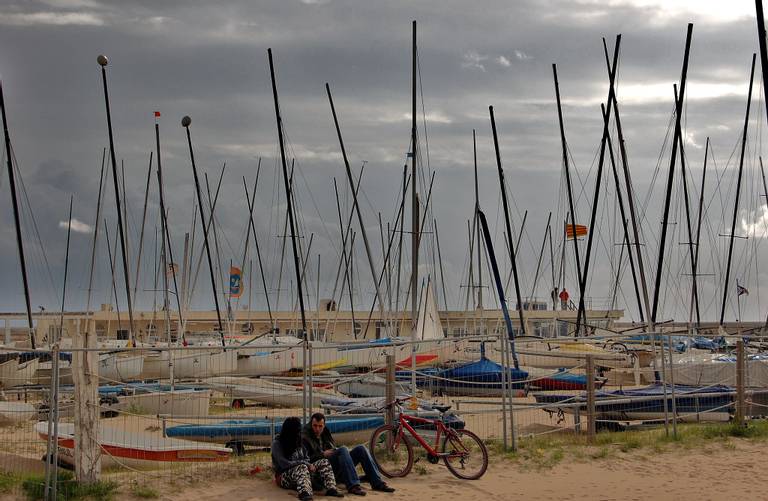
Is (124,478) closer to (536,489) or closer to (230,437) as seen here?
(230,437)

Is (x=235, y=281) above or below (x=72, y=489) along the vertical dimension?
above

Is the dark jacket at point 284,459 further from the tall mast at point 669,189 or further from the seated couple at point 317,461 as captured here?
the tall mast at point 669,189

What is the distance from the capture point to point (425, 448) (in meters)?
14.2

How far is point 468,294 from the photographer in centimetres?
6016

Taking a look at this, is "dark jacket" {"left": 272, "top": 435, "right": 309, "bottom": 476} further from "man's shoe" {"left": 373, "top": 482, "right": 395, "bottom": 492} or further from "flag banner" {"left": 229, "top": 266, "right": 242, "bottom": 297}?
"flag banner" {"left": 229, "top": 266, "right": 242, "bottom": 297}

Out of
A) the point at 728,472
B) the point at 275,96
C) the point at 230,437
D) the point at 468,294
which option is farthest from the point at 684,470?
the point at 468,294

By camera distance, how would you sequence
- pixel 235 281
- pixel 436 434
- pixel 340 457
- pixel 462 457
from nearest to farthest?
pixel 340 457, pixel 462 457, pixel 436 434, pixel 235 281

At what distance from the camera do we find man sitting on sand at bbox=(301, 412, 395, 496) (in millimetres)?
12898

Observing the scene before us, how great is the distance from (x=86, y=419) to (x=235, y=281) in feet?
152

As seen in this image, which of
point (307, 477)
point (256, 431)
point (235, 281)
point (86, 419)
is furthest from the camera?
A: point (235, 281)

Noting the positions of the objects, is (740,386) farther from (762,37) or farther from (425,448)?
(762,37)

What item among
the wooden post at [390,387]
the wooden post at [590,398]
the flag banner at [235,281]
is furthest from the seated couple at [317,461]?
the flag banner at [235,281]

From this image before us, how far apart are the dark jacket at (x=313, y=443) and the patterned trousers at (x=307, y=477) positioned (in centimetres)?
14

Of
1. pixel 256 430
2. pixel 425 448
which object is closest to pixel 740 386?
pixel 425 448
